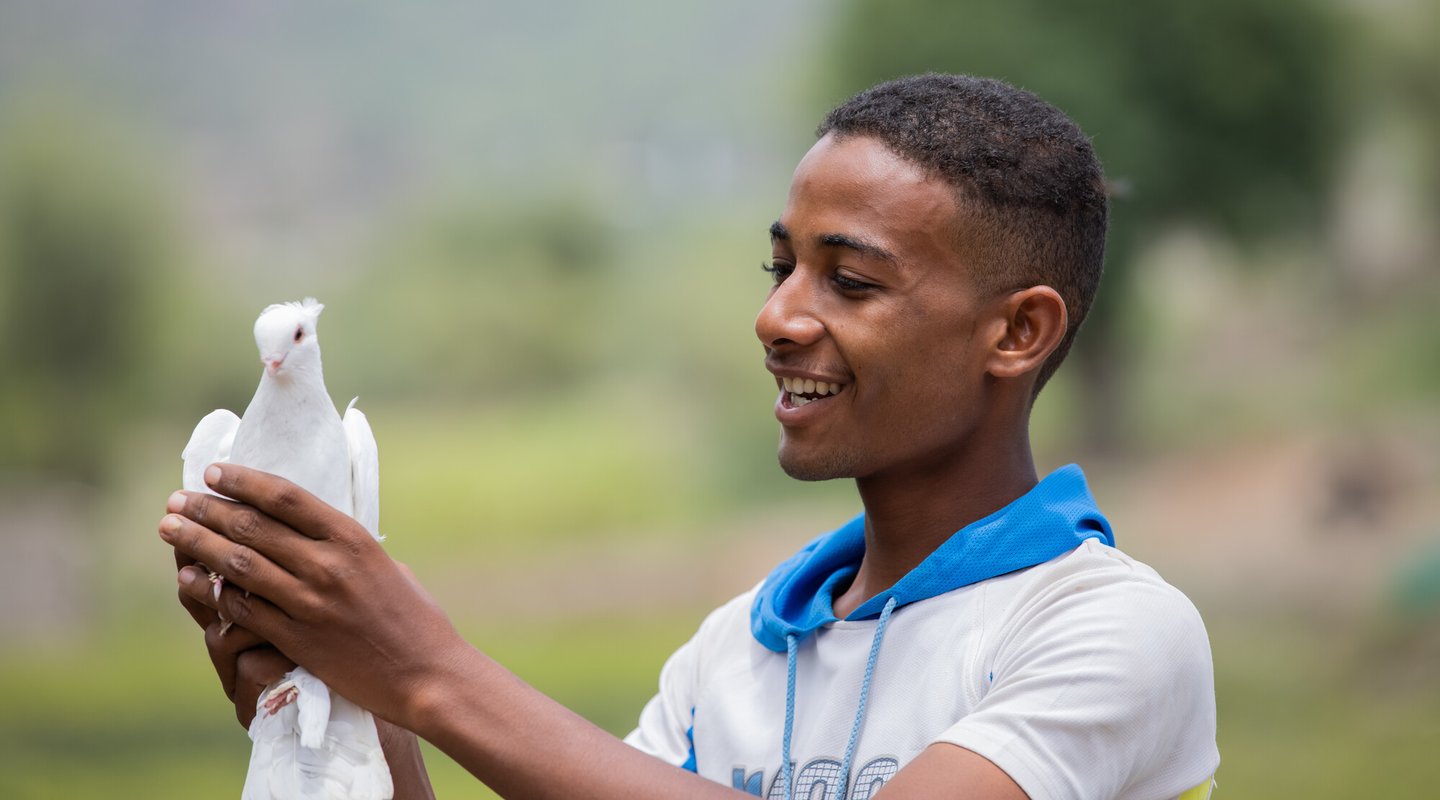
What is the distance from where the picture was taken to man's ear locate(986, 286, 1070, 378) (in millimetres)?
1175

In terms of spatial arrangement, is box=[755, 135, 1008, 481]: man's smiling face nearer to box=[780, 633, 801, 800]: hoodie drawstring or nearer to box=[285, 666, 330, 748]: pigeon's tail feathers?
box=[780, 633, 801, 800]: hoodie drawstring

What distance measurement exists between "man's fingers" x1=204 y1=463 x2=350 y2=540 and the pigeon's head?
0.45 feet

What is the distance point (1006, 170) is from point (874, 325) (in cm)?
18

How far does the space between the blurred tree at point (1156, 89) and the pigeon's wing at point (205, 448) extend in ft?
10.4

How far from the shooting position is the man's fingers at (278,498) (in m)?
1.00

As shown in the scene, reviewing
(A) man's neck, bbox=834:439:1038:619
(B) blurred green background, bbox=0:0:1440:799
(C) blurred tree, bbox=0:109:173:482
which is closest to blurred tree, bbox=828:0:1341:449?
(B) blurred green background, bbox=0:0:1440:799

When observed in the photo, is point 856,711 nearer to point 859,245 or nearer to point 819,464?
point 819,464

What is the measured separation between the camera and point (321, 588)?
1.01 m

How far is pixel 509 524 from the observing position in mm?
4254

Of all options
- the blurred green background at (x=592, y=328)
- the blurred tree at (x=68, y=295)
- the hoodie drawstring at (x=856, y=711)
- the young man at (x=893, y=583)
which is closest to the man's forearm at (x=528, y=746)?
the young man at (x=893, y=583)

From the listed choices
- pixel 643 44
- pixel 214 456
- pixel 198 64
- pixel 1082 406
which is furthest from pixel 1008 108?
pixel 198 64

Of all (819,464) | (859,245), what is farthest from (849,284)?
(819,464)

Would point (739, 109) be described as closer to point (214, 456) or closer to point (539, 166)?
point (539, 166)

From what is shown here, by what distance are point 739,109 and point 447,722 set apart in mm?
3652
